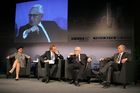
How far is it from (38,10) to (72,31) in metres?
1.58

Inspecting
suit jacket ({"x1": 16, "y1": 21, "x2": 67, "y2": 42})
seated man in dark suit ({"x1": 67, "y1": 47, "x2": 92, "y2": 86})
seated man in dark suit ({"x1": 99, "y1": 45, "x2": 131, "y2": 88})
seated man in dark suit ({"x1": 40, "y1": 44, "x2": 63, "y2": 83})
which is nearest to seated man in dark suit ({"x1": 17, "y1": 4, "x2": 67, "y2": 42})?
suit jacket ({"x1": 16, "y1": 21, "x2": 67, "y2": 42})

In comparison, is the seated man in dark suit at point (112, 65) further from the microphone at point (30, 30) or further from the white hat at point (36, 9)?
the white hat at point (36, 9)

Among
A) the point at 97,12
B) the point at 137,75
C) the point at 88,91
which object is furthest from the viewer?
the point at 97,12

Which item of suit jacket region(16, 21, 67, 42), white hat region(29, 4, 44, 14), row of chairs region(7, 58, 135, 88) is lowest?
row of chairs region(7, 58, 135, 88)

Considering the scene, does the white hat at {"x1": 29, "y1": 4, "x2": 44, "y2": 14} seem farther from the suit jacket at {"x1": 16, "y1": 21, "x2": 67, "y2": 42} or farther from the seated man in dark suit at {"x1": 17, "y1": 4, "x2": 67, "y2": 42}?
the suit jacket at {"x1": 16, "y1": 21, "x2": 67, "y2": 42}

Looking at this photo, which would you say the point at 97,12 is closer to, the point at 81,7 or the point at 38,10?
the point at 81,7

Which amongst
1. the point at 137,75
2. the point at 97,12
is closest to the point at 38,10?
the point at 97,12

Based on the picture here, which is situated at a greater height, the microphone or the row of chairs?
the microphone

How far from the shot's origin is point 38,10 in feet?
A: 34.2

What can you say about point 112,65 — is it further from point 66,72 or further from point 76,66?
point 66,72

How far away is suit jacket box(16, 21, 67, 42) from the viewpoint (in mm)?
9969

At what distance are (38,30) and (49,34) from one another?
469 mm

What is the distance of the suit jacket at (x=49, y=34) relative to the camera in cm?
997

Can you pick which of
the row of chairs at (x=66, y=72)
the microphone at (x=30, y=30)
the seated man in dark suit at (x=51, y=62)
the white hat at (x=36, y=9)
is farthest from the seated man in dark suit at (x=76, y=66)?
the white hat at (x=36, y=9)
